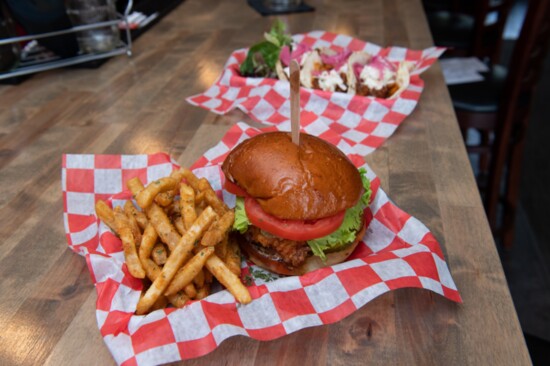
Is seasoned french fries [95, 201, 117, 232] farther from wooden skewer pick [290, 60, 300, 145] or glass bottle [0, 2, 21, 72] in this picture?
glass bottle [0, 2, 21, 72]

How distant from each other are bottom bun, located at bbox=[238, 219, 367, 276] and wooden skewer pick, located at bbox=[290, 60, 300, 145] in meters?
0.34

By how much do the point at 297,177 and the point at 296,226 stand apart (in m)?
0.14

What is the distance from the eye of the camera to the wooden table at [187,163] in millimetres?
1200

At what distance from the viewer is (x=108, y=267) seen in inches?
53.7

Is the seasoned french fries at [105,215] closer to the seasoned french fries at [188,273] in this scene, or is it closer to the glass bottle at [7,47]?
the seasoned french fries at [188,273]

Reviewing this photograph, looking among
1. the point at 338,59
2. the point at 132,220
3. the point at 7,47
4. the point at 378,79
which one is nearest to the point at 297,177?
the point at 132,220

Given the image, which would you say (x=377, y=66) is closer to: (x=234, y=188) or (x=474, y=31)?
(x=234, y=188)

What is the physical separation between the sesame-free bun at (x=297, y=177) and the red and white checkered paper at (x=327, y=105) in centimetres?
70

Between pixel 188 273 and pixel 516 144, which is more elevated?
pixel 188 273

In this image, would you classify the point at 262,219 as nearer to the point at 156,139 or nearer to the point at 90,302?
the point at 90,302

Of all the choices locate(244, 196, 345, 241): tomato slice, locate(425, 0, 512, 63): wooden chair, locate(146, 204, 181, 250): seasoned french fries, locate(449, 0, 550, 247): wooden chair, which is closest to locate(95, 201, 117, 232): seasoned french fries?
locate(146, 204, 181, 250): seasoned french fries

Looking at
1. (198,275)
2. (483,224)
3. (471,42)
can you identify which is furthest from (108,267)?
(471,42)

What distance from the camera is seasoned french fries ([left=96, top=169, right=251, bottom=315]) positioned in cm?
127

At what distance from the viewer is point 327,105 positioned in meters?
2.44
